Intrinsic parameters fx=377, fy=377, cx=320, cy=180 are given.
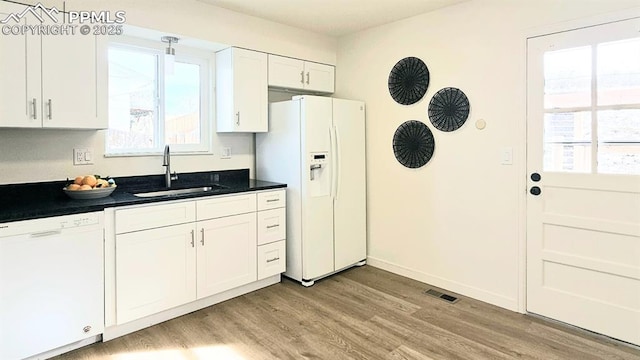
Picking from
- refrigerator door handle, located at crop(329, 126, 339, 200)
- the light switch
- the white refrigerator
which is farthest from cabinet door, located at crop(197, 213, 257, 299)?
the light switch

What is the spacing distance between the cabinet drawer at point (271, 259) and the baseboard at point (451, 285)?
3.41 ft

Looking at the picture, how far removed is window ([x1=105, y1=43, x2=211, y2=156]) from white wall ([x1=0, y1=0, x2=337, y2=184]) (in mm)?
122

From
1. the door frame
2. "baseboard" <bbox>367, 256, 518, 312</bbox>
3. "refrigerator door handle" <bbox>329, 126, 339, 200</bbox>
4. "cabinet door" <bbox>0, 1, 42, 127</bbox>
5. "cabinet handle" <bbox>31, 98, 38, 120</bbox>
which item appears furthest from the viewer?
"refrigerator door handle" <bbox>329, 126, 339, 200</bbox>

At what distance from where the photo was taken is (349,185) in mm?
3738

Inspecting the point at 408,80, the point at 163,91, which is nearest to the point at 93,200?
the point at 163,91

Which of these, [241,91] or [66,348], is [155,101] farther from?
[66,348]

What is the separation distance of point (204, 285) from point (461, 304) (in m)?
2.03

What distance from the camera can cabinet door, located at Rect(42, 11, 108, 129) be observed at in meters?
2.32

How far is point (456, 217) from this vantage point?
323 centimetres

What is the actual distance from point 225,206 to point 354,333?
136 cm

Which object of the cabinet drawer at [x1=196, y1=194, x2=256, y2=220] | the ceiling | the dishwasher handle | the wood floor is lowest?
the wood floor

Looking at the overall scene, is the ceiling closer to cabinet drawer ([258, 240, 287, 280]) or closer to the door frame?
the door frame

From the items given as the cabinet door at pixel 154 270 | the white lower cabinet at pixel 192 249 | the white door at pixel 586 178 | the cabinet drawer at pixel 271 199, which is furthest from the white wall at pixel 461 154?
the cabinet door at pixel 154 270

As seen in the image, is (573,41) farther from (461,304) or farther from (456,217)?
(461,304)
